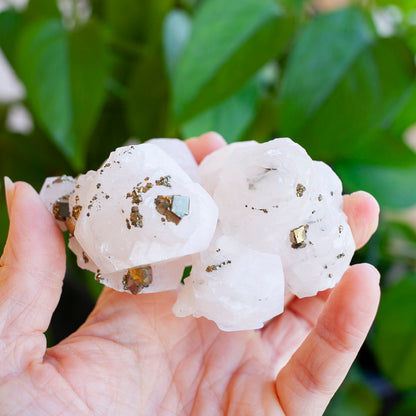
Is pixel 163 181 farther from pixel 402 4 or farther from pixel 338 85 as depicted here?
pixel 402 4

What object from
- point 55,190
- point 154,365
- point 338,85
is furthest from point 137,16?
point 154,365

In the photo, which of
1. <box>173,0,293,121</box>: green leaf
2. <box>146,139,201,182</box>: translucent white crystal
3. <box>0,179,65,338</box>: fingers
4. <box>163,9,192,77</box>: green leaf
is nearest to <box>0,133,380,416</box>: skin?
<box>0,179,65,338</box>: fingers

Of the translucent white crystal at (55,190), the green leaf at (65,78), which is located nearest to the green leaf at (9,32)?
the green leaf at (65,78)

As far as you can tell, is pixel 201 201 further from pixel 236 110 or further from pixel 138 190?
pixel 236 110

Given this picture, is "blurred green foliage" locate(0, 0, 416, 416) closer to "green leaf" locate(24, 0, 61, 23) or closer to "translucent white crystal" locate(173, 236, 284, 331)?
"green leaf" locate(24, 0, 61, 23)

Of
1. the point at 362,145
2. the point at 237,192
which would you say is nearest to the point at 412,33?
the point at 362,145

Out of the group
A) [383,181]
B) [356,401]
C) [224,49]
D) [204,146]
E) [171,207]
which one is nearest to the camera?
[171,207]
